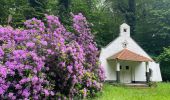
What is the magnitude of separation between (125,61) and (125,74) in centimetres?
110

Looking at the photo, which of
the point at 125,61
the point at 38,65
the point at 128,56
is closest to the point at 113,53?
the point at 125,61

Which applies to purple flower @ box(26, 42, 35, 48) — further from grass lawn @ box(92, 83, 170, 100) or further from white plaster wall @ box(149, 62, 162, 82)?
white plaster wall @ box(149, 62, 162, 82)

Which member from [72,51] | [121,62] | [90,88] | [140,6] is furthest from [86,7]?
[72,51]

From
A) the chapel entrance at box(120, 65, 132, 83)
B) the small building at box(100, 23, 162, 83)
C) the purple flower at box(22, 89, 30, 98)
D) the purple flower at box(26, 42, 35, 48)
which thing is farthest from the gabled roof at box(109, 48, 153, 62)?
the purple flower at box(22, 89, 30, 98)

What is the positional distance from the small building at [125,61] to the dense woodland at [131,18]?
287 centimetres

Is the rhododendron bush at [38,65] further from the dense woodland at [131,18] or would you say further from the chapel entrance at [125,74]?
the dense woodland at [131,18]

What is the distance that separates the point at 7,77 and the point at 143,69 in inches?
999

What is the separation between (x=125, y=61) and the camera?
31.1m

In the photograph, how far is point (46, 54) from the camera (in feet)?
27.6

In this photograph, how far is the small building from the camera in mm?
30312

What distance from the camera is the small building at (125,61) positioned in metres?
30.3

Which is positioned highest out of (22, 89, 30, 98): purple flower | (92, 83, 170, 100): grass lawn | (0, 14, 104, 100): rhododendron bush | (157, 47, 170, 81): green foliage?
(157, 47, 170, 81): green foliage

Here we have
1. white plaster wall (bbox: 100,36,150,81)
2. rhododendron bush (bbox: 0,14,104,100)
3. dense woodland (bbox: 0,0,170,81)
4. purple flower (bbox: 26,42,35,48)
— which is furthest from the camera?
dense woodland (bbox: 0,0,170,81)

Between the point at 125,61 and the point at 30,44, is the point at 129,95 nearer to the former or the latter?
the point at 30,44
